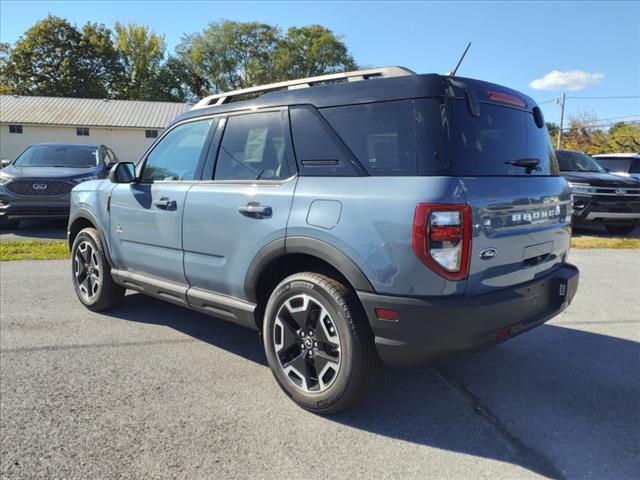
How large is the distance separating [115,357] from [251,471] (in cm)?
192

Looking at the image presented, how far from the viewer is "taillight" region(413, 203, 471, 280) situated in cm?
241

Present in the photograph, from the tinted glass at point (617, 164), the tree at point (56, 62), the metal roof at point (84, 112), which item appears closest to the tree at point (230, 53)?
the tree at point (56, 62)

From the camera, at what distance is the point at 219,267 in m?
3.47

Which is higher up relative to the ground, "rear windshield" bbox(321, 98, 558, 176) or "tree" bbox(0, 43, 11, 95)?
"tree" bbox(0, 43, 11, 95)

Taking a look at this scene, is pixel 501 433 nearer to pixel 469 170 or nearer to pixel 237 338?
pixel 469 170

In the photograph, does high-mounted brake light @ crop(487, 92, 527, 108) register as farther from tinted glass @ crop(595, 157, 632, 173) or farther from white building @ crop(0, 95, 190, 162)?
white building @ crop(0, 95, 190, 162)

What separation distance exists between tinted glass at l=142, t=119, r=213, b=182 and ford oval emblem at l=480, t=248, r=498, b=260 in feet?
7.47

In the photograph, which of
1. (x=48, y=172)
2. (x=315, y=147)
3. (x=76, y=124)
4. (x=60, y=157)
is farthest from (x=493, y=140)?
(x=76, y=124)

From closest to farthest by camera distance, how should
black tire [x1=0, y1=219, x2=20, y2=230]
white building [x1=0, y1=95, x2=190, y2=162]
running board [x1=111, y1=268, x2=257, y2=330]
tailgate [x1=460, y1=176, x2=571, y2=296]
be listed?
1. tailgate [x1=460, y1=176, x2=571, y2=296]
2. running board [x1=111, y1=268, x2=257, y2=330]
3. black tire [x1=0, y1=219, x2=20, y2=230]
4. white building [x1=0, y1=95, x2=190, y2=162]

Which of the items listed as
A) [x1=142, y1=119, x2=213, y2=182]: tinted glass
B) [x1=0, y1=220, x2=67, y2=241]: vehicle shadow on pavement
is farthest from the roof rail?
[x1=0, y1=220, x2=67, y2=241]: vehicle shadow on pavement

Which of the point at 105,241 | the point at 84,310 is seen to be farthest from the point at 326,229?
the point at 84,310

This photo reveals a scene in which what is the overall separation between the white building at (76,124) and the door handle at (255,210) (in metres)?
30.2

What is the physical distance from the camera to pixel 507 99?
10.1ft

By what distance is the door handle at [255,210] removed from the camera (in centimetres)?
312
